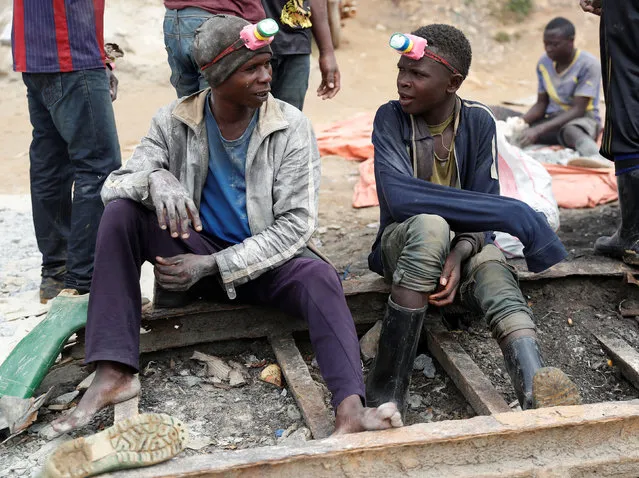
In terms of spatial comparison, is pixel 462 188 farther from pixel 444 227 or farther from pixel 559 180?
pixel 559 180

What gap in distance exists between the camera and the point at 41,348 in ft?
10.3

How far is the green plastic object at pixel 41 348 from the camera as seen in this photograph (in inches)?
119

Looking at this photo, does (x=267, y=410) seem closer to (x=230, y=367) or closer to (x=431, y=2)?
(x=230, y=367)

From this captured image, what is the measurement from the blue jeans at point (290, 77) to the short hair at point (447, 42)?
1.20 m

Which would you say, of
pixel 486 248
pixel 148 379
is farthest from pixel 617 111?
pixel 148 379

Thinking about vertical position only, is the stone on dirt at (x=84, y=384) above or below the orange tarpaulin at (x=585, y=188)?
above

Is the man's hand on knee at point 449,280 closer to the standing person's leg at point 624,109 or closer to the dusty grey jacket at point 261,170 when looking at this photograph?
the dusty grey jacket at point 261,170

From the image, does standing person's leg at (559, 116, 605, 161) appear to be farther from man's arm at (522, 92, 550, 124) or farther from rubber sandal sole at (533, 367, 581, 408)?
rubber sandal sole at (533, 367, 581, 408)

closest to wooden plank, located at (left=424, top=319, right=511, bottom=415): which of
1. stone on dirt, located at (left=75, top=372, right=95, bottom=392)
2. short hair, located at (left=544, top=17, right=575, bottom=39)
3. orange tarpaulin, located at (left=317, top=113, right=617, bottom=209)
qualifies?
stone on dirt, located at (left=75, top=372, right=95, bottom=392)

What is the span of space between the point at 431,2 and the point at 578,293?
1197 centimetres

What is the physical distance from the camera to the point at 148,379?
11.1 feet

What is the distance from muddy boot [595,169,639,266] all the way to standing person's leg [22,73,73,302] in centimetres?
303

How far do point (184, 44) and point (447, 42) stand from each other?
1.43m

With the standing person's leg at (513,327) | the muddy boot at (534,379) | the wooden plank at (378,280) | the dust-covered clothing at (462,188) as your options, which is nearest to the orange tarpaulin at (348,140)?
the wooden plank at (378,280)
